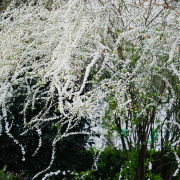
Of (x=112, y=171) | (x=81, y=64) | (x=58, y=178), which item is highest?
(x=81, y=64)

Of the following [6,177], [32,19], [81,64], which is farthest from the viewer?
[32,19]

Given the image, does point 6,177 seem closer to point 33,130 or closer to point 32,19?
point 33,130

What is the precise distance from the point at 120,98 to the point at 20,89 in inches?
48.1

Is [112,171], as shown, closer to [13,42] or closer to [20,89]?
[20,89]

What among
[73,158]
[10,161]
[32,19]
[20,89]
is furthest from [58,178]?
[32,19]

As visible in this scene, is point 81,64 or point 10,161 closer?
point 81,64

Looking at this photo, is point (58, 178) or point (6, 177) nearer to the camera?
point (6, 177)

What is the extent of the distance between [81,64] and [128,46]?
1.92 feet

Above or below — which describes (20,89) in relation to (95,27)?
below

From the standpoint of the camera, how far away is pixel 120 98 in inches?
95.3

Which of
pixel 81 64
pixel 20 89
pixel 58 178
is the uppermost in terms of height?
pixel 81 64

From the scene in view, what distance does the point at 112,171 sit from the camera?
12.2 ft

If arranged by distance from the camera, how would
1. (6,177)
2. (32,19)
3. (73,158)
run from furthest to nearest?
(73,158), (32,19), (6,177)

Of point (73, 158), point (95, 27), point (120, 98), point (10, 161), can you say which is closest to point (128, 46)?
point (95, 27)
